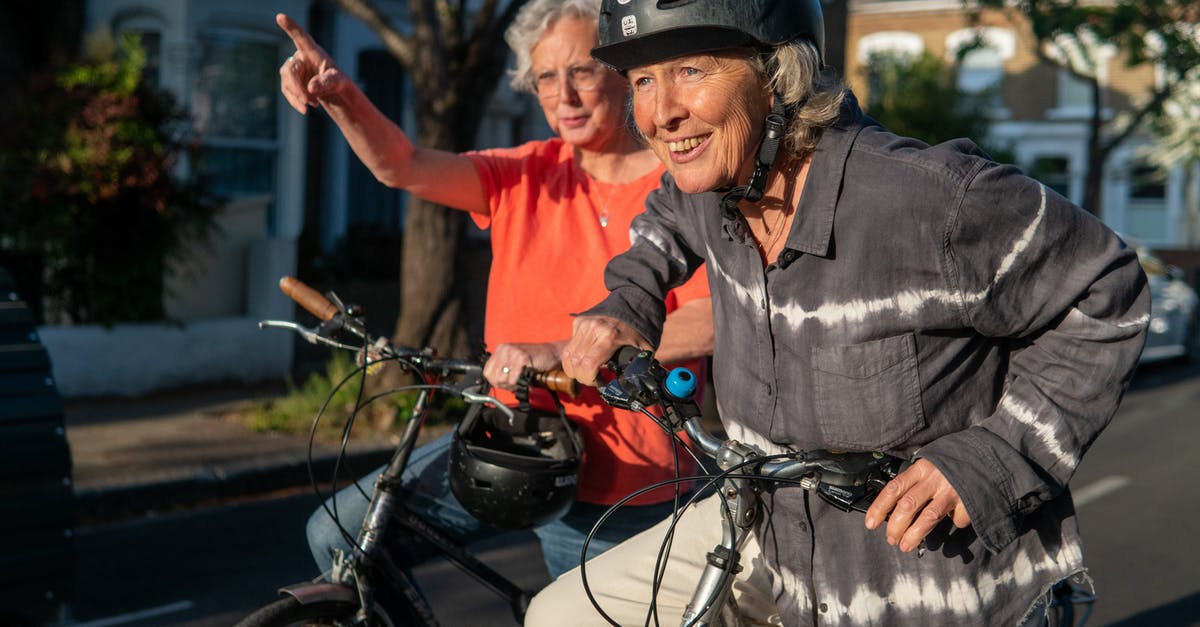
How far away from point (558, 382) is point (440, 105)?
632cm

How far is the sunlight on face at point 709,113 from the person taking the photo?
223cm

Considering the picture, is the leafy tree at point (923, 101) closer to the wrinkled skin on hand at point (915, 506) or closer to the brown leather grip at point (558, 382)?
the brown leather grip at point (558, 382)

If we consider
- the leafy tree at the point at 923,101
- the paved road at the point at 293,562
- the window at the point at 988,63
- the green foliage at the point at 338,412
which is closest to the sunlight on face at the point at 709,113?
the paved road at the point at 293,562

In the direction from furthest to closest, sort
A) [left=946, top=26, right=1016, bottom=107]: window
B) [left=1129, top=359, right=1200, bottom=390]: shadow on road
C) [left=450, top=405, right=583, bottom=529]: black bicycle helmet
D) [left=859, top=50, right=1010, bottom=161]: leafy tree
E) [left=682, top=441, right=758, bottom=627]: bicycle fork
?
1. [left=946, top=26, right=1016, bottom=107]: window
2. [left=859, top=50, right=1010, bottom=161]: leafy tree
3. [left=1129, top=359, right=1200, bottom=390]: shadow on road
4. [left=450, top=405, right=583, bottom=529]: black bicycle helmet
5. [left=682, top=441, right=758, bottom=627]: bicycle fork

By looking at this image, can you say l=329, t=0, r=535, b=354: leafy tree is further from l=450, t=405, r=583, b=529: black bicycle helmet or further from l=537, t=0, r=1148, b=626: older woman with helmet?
l=537, t=0, r=1148, b=626: older woman with helmet

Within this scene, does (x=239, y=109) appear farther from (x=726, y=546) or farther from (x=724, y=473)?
(x=724, y=473)

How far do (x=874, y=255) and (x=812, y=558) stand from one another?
1.77 feet

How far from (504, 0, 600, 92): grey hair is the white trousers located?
1392 millimetres

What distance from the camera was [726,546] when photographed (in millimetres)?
2330

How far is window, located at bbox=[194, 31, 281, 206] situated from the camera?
1403 centimetres

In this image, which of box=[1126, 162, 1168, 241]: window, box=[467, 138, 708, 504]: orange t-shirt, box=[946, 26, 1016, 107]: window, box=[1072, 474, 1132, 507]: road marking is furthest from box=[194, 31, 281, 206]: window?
box=[1126, 162, 1168, 241]: window

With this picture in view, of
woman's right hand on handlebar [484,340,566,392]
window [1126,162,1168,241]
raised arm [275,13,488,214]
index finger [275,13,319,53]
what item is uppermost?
index finger [275,13,319,53]

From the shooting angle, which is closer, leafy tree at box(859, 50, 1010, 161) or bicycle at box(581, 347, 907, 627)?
bicycle at box(581, 347, 907, 627)

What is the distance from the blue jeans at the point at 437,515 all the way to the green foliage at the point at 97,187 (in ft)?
23.2
